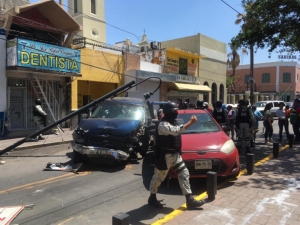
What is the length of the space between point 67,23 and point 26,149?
8030 mm

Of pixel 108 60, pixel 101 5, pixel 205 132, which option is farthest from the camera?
pixel 101 5

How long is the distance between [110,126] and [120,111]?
3.98 ft

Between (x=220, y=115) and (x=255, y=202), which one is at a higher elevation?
(x=220, y=115)

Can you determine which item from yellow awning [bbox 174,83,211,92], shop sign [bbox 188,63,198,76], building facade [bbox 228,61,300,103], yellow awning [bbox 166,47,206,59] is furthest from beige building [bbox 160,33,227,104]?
building facade [bbox 228,61,300,103]

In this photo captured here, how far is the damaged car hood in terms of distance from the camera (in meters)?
6.91

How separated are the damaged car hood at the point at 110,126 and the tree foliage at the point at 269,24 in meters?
6.79

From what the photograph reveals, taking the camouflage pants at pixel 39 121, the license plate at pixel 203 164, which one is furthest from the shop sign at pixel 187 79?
the license plate at pixel 203 164

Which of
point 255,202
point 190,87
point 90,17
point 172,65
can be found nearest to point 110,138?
point 255,202

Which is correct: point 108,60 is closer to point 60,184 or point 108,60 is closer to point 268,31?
point 268,31

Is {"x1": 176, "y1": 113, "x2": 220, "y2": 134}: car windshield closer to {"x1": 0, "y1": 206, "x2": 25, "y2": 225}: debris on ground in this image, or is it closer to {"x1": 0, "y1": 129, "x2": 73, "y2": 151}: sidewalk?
{"x1": 0, "y1": 206, "x2": 25, "y2": 225}: debris on ground

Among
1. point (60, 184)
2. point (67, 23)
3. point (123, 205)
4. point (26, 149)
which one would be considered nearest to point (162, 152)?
point (123, 205)

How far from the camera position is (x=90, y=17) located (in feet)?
104

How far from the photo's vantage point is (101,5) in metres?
33.5

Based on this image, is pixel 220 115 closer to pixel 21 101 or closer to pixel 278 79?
pixel 21 101
